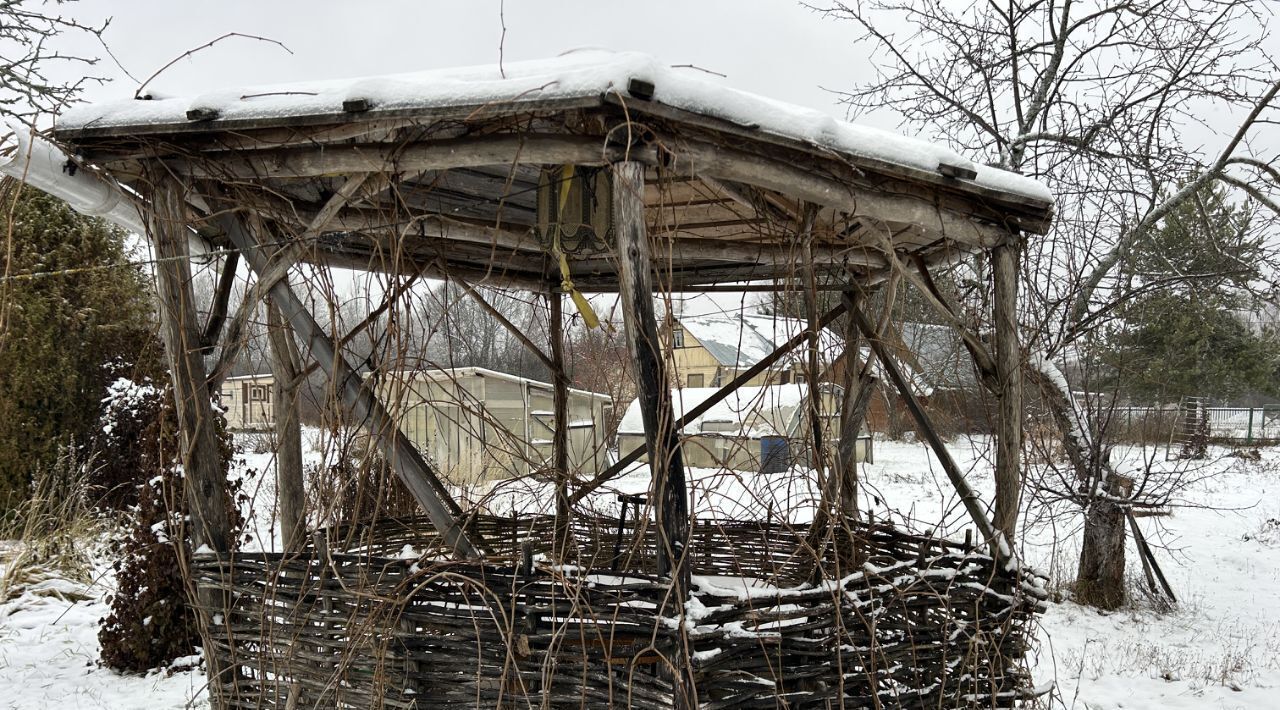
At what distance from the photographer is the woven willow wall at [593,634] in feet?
8.26

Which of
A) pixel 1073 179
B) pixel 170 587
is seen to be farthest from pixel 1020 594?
pixel 1073 179

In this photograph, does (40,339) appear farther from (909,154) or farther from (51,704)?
(909,154)

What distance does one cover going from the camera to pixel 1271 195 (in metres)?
7.20

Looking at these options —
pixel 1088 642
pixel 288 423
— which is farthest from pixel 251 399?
pixel 1088 642

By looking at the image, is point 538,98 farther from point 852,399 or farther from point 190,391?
Answer: point 852,399

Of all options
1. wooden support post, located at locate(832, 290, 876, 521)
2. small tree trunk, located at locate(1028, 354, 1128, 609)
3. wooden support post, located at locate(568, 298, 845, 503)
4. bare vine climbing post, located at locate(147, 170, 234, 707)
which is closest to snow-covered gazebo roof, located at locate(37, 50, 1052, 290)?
bare vine climbing post, located at locate(147, 170, 234, 707)

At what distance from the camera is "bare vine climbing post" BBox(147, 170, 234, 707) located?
287cm

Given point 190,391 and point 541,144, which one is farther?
point 190,391

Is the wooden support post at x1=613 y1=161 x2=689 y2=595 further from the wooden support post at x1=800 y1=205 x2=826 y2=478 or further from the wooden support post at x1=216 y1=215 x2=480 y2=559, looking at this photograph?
the wooden support post at x1=216 y1=215 x2=480 y2=559

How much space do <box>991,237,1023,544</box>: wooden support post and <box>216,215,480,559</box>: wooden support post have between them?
7.04 ft

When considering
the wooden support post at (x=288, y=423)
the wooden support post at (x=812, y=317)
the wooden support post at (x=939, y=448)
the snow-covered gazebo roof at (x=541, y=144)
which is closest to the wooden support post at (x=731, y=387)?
the wooden support post at (x=812, y=317)

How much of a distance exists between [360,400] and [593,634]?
1111mm

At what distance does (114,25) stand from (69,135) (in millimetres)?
5075

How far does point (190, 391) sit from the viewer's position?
303 cm
